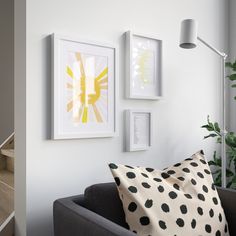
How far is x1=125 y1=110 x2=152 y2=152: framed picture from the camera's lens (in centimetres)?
199

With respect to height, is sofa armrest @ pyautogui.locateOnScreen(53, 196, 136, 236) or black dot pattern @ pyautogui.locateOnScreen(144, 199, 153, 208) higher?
black dot pattern @ pyautogui.locateOnScreen(144, 199, 153, 208)

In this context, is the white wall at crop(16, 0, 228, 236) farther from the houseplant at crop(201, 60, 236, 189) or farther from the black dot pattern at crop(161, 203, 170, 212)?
the black dot pattern at crop(161, 203, 170, 212)

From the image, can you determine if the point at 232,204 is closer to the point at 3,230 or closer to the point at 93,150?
the point at 93,150

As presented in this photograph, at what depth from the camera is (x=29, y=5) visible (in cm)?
163

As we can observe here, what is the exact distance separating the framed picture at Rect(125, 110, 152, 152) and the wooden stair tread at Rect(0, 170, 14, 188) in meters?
0.92

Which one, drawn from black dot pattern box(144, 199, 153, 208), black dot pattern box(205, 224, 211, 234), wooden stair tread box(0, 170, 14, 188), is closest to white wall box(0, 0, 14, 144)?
wooden stair tread box(0, 170, 14, 188)

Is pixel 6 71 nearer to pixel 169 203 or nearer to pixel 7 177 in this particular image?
pixel 7 177

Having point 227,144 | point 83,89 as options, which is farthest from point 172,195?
point 227,144

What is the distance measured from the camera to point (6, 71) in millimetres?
3766

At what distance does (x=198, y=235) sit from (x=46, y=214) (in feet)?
2.67

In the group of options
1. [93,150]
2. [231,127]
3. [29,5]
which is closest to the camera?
[29,5]

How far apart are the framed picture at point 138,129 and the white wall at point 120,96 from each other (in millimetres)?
53

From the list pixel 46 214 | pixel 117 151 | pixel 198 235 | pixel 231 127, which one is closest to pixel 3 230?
pixel 46 214

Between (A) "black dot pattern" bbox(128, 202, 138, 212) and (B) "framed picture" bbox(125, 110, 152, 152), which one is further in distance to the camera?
(B) "framed picture" bbox(125, 110, 152, 152)
